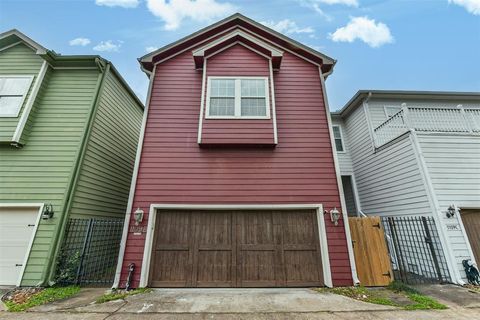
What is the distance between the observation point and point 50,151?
6508mm

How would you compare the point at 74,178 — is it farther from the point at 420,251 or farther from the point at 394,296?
the point at 420,251

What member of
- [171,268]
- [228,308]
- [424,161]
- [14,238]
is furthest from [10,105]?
[424,161]

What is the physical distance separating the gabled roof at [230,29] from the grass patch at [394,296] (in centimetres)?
737

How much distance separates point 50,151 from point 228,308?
7.25 m

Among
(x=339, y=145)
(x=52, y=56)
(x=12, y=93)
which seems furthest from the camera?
(x=339, y=145)

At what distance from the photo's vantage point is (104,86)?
24.9 ft

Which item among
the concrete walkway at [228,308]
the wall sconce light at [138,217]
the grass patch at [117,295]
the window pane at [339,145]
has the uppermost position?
the window pane at [339,145]

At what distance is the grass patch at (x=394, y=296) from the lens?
4195 millimetres

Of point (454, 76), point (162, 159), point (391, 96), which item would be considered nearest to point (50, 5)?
point (162, 159)

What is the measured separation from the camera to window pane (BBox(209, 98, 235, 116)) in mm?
6625

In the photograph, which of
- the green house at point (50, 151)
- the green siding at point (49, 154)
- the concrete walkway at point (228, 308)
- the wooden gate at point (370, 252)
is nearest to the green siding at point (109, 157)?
the green house at point (50, 151)

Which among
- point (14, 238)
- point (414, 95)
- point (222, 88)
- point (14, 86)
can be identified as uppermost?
point (414, 95)

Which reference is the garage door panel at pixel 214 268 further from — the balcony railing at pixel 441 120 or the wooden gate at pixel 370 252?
the balcony railing at pixel 441 120

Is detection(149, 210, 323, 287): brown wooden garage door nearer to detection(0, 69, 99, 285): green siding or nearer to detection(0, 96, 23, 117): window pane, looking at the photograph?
detection(0, 69, 99, 285): green siding
